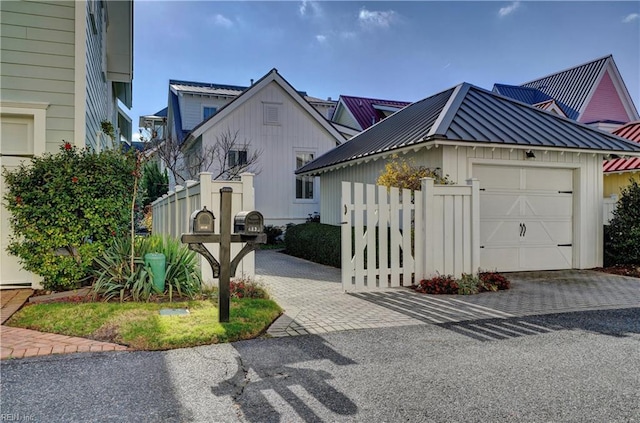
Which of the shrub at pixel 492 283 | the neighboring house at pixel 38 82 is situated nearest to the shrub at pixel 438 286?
the shrub at pixel 492 283

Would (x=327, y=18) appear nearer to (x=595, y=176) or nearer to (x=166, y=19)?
(x=166, y=19)

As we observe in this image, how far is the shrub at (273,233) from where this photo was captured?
1717cm

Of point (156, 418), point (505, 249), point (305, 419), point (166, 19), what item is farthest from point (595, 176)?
point (166, 19)

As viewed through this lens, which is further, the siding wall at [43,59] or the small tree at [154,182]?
the small tree at [154,182]

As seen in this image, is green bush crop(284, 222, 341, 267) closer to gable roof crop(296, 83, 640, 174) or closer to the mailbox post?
gable roof crop(296, 83, 640, 174)

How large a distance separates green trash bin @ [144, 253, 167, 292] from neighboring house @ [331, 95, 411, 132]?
1840 cm

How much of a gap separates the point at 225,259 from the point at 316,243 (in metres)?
6.94

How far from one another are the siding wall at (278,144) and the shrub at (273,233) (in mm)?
526

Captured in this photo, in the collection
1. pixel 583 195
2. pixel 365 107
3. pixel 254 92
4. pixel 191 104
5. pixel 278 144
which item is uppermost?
pixel 365 107

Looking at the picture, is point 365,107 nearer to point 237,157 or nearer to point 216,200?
point 237,157

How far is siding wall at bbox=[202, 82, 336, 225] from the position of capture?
57.6 feet

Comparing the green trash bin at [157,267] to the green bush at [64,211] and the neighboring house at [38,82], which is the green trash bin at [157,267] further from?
the neighboring house at [38,82]

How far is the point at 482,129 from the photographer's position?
8.90 metres

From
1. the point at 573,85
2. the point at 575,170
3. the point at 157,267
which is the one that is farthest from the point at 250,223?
the point at 573,85
